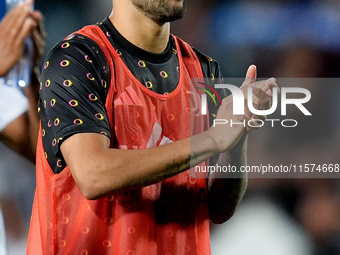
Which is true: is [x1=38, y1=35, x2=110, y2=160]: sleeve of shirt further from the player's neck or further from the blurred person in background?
the blurred person in background

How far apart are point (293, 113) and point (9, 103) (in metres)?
0.72

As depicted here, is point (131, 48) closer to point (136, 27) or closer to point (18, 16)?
point (136, 27)

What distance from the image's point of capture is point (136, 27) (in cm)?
100

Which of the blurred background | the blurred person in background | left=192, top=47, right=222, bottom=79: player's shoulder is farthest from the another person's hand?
left=192, top=47, right=222, bottom=79: player's shoulder

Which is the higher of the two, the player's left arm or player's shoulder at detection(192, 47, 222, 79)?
player's shoulder at detection(192, 47, 222, 79)

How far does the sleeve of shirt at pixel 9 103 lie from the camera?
116 centimetres

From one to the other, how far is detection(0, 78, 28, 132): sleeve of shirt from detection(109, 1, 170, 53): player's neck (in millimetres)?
323

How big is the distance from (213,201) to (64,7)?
0.62 m

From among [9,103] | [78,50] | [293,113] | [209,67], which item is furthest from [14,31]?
[293,113]

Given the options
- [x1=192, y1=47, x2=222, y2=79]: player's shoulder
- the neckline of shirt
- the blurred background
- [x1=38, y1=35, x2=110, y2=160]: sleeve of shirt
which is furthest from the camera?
the blurred background

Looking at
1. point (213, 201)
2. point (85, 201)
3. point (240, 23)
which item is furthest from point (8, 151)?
point (240, 23)

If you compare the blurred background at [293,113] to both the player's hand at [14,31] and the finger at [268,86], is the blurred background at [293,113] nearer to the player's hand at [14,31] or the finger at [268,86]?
the player's hand at [14,31]

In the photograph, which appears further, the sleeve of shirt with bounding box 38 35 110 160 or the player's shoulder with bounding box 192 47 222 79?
the player's shoulder with bounding box 192 47 222 79

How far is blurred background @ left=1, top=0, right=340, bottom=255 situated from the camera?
1.27 m
